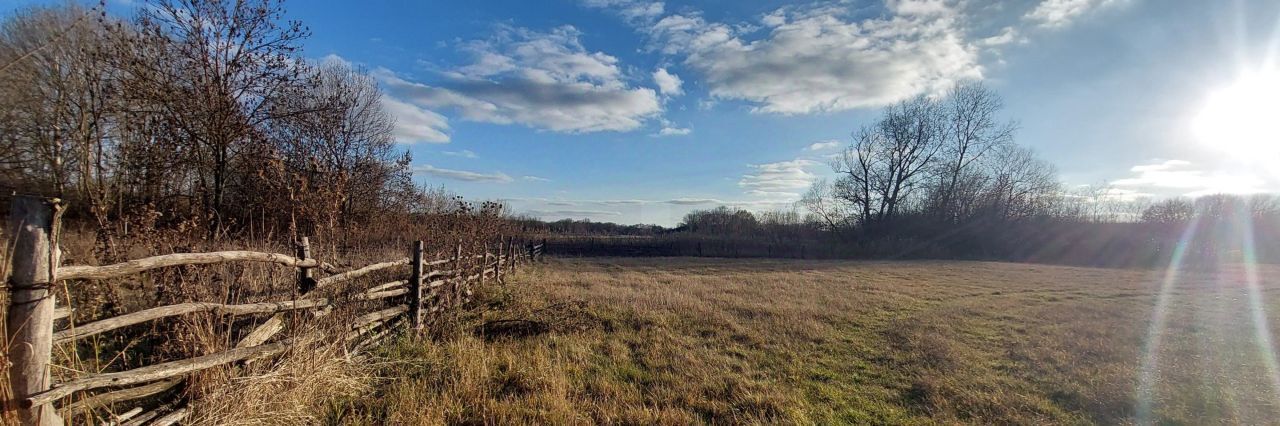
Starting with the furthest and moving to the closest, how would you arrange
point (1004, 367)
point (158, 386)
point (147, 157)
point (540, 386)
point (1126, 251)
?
1. point (1126, 251)
2. point (147, 157)
3. point (1004, 367)
4. point (540, 386)
5. point (158, 386)

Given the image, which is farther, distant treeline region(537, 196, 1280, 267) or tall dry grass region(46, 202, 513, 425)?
distant treeline region(537, 196, 1280, 267)

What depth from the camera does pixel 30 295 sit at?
2.33 m

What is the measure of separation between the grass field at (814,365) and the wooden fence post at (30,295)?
182 cm

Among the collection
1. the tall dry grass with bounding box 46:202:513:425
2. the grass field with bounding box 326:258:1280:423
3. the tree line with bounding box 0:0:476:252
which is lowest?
the grass field with bounding box 326:258:1280:423

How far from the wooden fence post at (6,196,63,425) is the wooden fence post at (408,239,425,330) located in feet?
14.0

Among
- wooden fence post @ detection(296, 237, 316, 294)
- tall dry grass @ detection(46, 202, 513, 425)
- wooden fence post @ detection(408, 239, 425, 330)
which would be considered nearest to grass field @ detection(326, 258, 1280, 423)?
tall dry grass @ detection(46, 202, 513, 425)

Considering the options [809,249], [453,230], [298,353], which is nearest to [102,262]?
[298,353]

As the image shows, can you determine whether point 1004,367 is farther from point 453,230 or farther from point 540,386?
point 453,230

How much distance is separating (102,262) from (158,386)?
2.06 meters

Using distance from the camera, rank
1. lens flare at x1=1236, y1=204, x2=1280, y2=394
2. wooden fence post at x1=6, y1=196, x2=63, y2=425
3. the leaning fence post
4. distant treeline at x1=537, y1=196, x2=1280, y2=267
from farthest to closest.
→ 1. distant treeline at x1=537, y1=196, x2=1280, y2=267
2. the leaning fence post
3. lens flare at x1=1236, y1=204, x2=1280, y2=394
4. wooden fence post at x1=6, y1=196, x2=63, y2=425

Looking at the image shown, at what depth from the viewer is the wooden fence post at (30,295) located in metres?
2.31

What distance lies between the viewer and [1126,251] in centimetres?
3341

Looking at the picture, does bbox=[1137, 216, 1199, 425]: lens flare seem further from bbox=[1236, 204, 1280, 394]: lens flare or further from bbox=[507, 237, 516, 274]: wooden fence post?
bbox=[507, 237, 516, 274]: wooden fence post

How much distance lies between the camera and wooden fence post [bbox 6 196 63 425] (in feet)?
7.57
